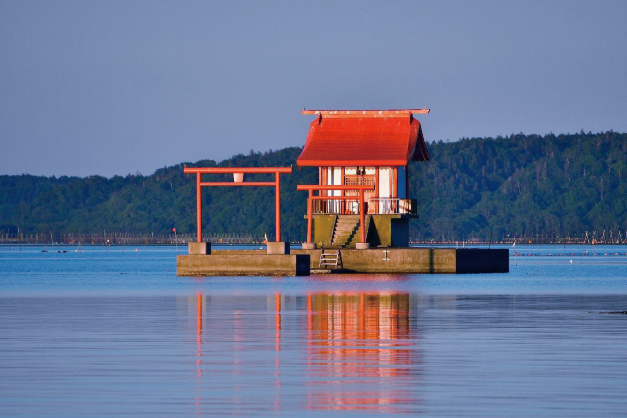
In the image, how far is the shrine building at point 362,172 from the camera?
73312 mm

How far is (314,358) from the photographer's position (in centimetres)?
2297

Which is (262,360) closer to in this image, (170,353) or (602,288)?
(170,353)

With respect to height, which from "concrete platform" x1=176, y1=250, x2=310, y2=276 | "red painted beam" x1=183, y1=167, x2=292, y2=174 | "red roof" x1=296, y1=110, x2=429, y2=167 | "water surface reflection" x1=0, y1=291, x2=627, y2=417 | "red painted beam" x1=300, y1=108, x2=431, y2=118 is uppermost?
"red painted beam" x1=300, y1=108, x2=431, y2=118

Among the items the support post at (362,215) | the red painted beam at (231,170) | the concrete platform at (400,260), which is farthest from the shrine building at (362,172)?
the red painted beam at (231,170)

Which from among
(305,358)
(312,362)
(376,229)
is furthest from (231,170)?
(312,362)

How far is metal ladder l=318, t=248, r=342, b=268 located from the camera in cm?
6806

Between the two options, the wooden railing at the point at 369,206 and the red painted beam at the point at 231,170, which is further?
the wooden railing at the point at 369,206

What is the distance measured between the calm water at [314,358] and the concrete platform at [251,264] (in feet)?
64.4

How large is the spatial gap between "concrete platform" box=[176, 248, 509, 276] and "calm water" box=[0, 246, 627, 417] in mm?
20144

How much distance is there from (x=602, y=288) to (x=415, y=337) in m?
31.2

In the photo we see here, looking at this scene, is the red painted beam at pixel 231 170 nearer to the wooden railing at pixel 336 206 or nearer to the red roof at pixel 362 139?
the wooden railing at pixel 336 206

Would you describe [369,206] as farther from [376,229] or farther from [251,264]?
[251,264]

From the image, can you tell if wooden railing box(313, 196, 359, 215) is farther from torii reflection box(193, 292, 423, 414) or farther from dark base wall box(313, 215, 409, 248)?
torii reflection box(193, 292, 423, 414)

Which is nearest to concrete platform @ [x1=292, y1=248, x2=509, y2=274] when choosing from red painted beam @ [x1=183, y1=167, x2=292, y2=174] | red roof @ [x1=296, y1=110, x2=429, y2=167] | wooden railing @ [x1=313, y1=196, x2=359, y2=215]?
red painted beam @ [x1=183, y1=167, x2=292, y2=174]
